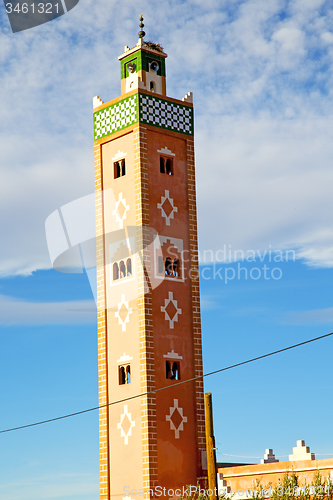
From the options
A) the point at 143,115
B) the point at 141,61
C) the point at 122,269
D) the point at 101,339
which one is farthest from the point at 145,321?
the point at 141,61

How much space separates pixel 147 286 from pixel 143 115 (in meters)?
10.1

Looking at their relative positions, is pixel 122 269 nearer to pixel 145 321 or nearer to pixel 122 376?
pixel 145 321

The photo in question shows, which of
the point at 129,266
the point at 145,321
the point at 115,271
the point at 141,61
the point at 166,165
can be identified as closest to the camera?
the point at 145,321

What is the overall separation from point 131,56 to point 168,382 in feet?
66.3

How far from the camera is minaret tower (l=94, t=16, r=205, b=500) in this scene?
4203 cm

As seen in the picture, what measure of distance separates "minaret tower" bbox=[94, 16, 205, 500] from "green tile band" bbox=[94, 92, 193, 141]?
0.06 metres

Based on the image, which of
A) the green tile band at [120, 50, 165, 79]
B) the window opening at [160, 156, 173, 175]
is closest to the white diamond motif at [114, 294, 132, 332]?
the window opening at [160, 156, 173, 175]

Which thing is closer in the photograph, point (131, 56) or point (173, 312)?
point (173, 312)

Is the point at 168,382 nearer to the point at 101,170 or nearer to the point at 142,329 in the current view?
the point at 142,329

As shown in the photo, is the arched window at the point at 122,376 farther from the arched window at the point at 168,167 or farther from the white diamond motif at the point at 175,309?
the arched window at the point at 168,167

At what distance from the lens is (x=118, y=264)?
4556cm

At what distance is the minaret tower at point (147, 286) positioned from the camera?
1655 inches

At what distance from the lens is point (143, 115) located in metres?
45.8

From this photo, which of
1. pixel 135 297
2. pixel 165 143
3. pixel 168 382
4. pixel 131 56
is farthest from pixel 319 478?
pixel 131 56
